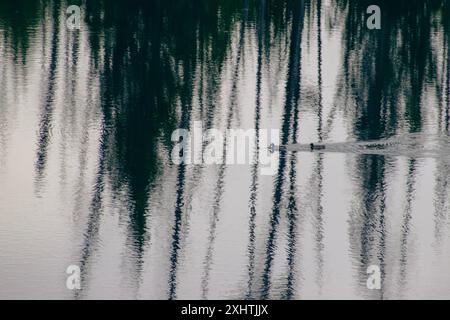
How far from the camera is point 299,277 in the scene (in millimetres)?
9680

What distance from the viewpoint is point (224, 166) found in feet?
34.9

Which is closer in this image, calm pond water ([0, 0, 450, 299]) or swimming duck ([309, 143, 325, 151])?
calm pond water ([0, 0, 450, 299])

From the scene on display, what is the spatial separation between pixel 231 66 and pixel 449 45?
1.81 m

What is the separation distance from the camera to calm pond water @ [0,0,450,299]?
31.9ft

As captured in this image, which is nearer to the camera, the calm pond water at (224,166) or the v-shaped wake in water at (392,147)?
the calm pond water at (224,166)

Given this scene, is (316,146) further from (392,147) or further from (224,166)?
(224,166)

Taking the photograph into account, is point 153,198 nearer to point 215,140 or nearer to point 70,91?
point 215,140

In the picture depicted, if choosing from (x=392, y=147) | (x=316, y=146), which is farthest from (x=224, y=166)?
(x=392, y=147)

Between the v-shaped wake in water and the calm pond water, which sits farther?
the v-shaped wake in water

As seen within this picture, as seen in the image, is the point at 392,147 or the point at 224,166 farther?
the point at 392,147

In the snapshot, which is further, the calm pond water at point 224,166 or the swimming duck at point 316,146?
the swimming duck at point 316,146

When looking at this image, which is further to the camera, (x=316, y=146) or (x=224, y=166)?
(x=316, y=146)

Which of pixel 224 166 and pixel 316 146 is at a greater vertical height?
pixel 316 146

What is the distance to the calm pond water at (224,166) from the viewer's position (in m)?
9.72
